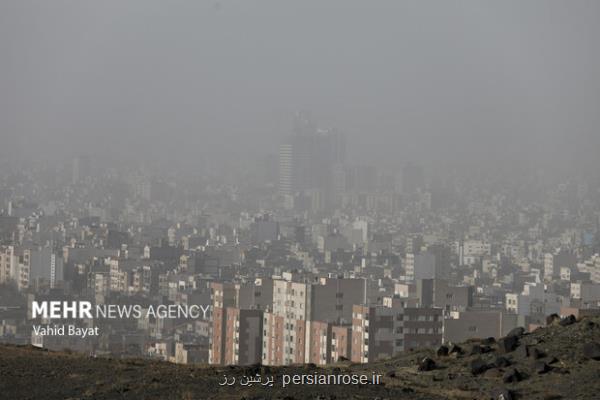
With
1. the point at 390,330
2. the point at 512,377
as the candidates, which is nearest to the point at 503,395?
the point at 512,377

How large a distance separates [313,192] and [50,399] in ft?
178

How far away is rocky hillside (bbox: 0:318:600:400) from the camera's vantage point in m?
7.38

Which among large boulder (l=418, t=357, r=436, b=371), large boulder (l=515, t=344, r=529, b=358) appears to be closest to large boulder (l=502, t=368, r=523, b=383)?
large boulder (l=515, t=344, r=529, b=358)

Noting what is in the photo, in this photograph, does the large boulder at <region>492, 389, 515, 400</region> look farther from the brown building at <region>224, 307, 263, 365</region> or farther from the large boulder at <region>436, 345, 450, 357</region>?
the brown building at <region>224, 307, 263, 365</region>

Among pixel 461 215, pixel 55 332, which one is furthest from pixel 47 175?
pixel 55 332

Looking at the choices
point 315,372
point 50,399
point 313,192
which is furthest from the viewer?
point 313,192

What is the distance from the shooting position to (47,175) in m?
55.3

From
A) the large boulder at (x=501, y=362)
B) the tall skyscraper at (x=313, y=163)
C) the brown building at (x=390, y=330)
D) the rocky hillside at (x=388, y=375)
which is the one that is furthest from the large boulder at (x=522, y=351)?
the tall skyscraper at (x=313, y=163)

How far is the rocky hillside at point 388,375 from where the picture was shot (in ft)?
24.2

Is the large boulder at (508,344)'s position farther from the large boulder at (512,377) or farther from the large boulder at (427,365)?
the large boulder at (512,377)

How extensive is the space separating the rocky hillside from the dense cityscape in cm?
289

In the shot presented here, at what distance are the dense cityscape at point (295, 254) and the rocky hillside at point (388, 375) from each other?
2.89 meters

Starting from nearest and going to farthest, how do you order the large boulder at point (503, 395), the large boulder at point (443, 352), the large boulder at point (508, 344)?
1. the large boulder at point (503, 395)
2. the large boulder at point (508, 344)
3. the large boulder at point (443, 352)

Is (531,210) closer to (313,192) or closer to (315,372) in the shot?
(313,192)
